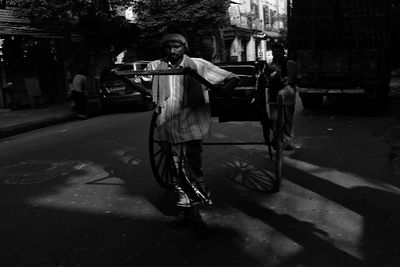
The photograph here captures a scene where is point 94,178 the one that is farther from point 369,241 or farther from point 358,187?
point 369,241

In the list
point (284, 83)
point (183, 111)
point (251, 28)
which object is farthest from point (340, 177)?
point (251, 28)

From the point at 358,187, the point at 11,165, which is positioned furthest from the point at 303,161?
the point at 11,165

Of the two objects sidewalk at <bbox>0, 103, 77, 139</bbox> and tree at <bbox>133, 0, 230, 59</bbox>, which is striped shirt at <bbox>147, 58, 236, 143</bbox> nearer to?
sidewalk at <bbox>0, 103, 77, 139</bbox>

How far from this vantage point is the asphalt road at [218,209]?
159 inches

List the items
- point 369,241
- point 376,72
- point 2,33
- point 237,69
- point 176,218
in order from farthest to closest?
point 2,33, point 376,72, point 237,69, point 176,218, point 369,241

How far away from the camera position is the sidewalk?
498 inches

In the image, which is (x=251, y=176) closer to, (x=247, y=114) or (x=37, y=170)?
(x=247, y=114)

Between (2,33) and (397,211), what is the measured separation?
540 inches

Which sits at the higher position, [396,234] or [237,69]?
[237,69]

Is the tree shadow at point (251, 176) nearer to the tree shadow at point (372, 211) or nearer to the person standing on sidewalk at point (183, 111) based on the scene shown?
the tree shadow at point (372, 211)

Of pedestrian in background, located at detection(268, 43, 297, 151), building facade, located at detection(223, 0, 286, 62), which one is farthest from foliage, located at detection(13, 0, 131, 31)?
building facade, located at detection(223, 0, 286, 62)

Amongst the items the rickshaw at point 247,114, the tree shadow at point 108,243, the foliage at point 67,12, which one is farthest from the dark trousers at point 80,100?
the tree shadow at point 108,243

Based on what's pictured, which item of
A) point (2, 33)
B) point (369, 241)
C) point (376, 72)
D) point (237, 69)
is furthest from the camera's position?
point (2, 33)

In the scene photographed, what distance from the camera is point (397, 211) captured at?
16.2 feet
